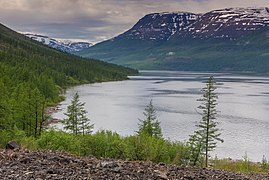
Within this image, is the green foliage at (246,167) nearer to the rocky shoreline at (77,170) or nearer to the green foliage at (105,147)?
the green foliage at (105,147)

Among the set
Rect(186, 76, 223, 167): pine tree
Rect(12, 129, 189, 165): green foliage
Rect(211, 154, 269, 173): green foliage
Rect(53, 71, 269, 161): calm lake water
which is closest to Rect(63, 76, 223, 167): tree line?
Rect(186, 76, 223, 167): pine tree

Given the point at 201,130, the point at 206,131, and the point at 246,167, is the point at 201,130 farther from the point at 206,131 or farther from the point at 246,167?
the point at 246,167

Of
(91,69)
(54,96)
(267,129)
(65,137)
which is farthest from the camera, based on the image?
(91,69)

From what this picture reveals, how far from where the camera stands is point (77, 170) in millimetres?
10172

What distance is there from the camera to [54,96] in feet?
308

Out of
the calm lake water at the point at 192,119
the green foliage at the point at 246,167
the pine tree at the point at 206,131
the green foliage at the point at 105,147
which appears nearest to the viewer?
the green foliage at the point at 105,147

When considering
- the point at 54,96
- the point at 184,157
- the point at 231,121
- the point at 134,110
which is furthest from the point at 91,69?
the point at 184,157

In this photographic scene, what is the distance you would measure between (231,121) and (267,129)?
9051mm

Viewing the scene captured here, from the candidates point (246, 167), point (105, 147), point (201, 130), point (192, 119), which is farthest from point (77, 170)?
point (192, 119)

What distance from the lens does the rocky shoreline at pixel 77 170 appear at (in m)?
9.66

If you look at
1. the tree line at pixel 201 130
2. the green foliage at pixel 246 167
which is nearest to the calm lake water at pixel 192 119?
the tree line at pixel 201 130

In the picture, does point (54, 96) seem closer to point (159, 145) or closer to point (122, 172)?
point (159, 145)

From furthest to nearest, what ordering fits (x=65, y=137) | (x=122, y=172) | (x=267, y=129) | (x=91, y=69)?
(x=91, y=69), (x=267, y=129), (x=65, y=137), (x=122, y=172)

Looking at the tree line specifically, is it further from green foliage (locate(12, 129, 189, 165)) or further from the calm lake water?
the calm lake water
